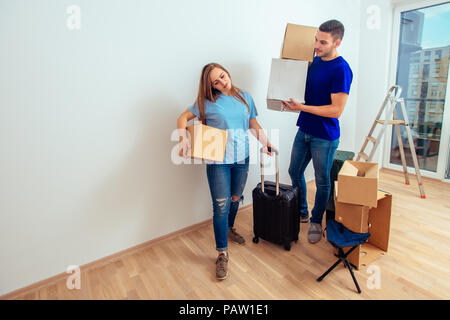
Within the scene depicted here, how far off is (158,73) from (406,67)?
303 centimetres

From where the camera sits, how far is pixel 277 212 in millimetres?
1926

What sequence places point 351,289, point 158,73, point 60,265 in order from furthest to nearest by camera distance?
point 158,73, point 60,265, point 351,289

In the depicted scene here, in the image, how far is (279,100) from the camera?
193 cm

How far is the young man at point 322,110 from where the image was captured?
179cm

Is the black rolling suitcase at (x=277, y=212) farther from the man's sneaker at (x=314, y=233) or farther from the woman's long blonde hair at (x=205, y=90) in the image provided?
the woman's long blonde hair at (x=205, y=90)

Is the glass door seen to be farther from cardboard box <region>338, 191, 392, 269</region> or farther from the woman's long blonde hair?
the woman's long blonde hair

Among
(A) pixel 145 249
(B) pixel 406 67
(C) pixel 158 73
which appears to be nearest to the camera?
(C) pixel 158 73

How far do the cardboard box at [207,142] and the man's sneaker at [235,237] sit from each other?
2.57ft

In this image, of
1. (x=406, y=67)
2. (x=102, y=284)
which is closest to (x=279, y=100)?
(x=102, y=284)

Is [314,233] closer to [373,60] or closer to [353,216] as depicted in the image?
[353,216]

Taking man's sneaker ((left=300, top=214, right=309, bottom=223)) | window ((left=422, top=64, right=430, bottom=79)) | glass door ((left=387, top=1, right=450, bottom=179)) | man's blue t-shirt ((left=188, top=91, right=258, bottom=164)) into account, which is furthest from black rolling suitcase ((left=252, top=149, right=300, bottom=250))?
window ((left=422, top=64, right=430, bottom=79))

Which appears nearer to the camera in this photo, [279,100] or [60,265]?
[60,265]

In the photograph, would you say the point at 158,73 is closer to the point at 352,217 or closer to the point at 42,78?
the point at 42,78
